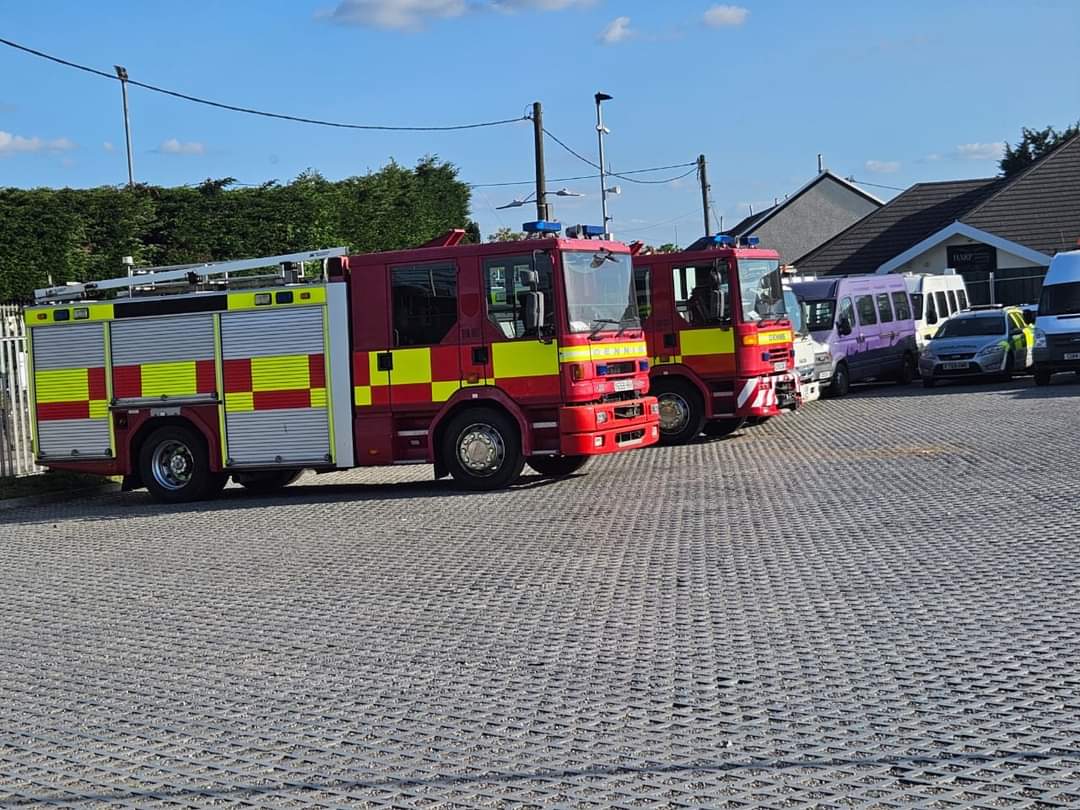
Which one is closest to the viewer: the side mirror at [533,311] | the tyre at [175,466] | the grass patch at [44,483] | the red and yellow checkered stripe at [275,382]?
the side mirror at [533,311]

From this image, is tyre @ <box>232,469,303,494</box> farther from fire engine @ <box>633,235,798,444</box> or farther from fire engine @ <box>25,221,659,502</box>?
fire engine @ <box>633,235,798,444</box>

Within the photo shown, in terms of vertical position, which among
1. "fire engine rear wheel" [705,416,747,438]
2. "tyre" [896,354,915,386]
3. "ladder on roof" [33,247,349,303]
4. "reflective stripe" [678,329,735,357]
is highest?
"ladder on roof" [33,247,349,303]

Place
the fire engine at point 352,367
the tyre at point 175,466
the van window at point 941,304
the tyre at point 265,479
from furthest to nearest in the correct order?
the van window at point 941,304, the tyre at point 265,479, the tyre at point 175,466, the fire engine at point 352,367

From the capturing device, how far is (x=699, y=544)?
10609 millimetres

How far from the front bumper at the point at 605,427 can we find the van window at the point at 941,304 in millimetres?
19197

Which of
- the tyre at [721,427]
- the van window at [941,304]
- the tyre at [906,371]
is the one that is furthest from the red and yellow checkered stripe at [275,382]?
the van window at [941,304]

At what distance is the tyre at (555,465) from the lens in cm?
1639

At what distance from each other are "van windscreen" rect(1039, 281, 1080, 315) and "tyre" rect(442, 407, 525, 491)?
52.1 ft

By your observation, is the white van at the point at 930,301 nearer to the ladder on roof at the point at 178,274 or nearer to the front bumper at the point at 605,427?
the front bumper at the point at 605,427

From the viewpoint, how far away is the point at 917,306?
105 ft

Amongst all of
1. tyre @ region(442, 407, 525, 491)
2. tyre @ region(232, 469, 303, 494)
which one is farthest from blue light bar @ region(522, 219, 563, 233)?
tyre @ region(232, 469, 303, 494)

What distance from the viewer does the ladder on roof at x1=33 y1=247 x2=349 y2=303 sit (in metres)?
15.7

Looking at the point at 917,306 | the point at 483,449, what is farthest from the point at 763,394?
the point at 917,306

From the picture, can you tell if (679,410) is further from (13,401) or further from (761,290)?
(13,401)
